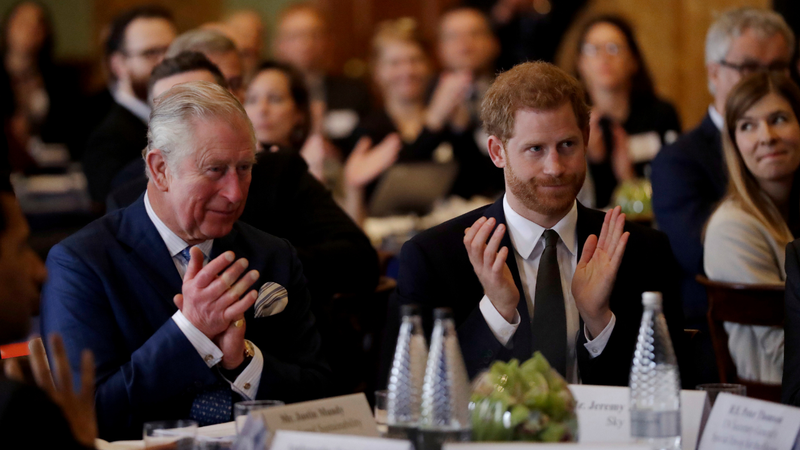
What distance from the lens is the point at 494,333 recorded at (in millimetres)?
2379

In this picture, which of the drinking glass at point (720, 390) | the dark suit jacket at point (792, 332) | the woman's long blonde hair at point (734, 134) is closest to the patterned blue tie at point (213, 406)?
the drinking glass at point (720, 390)

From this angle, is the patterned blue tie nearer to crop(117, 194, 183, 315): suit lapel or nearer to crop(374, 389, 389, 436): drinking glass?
crop(117, 194, 183, 315): suit lapel

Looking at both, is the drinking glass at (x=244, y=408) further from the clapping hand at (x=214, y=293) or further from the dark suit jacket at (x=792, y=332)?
the dark suit jacket at (x=792, y=332)

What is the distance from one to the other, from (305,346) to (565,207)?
78 centimetres

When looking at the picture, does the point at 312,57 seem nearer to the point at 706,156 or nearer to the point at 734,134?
the point at 706,156

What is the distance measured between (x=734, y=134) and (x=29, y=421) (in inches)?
114

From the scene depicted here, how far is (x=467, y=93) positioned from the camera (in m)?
6.92

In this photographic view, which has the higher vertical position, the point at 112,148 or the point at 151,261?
the point at 112,148

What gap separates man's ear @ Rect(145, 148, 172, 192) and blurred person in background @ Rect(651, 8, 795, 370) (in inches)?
90.9

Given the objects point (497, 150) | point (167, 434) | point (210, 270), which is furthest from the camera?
point (497, 150)

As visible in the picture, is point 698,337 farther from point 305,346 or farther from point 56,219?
point 56,219

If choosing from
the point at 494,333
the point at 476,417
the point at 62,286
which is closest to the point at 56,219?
the point at 62,286

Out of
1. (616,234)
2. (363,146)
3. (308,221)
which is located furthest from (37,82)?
(616,234)

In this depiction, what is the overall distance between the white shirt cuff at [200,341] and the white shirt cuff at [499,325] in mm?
664
